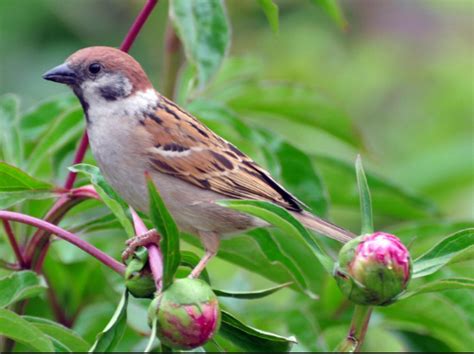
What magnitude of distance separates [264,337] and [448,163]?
2519 mm

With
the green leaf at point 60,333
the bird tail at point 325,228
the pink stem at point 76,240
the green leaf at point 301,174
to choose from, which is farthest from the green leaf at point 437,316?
the pink stem at point 76,240

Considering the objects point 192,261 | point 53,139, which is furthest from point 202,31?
point 192,261

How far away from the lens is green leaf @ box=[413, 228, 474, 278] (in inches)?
86.1

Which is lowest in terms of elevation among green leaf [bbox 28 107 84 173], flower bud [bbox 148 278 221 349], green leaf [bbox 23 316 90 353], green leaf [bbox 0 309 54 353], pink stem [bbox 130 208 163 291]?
green leaf [bbox 0 309 54 353]

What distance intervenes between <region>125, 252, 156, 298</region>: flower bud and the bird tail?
0.95 meters

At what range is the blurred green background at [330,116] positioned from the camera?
10.2 ft

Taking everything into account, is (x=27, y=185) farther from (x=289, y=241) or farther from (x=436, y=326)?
(x=436, y=326)

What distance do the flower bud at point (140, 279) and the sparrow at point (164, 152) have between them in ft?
2.33

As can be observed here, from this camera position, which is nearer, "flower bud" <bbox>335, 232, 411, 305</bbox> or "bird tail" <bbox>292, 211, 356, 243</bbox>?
"flower bud" <bbox>335, 232, 411, 305</bbox>

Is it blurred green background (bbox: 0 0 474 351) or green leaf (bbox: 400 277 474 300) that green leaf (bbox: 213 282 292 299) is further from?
blurred green background (bbox: 0 0 474 351)

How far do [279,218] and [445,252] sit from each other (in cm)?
38

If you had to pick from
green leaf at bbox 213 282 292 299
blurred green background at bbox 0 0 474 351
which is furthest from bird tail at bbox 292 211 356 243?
green leaf at bbox 213 282 292 299

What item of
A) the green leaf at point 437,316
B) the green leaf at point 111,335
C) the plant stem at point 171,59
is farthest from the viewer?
the plant stem at point 171,59

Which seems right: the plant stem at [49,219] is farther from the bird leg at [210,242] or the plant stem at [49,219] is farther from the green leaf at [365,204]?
the green leaf at [365,204]
